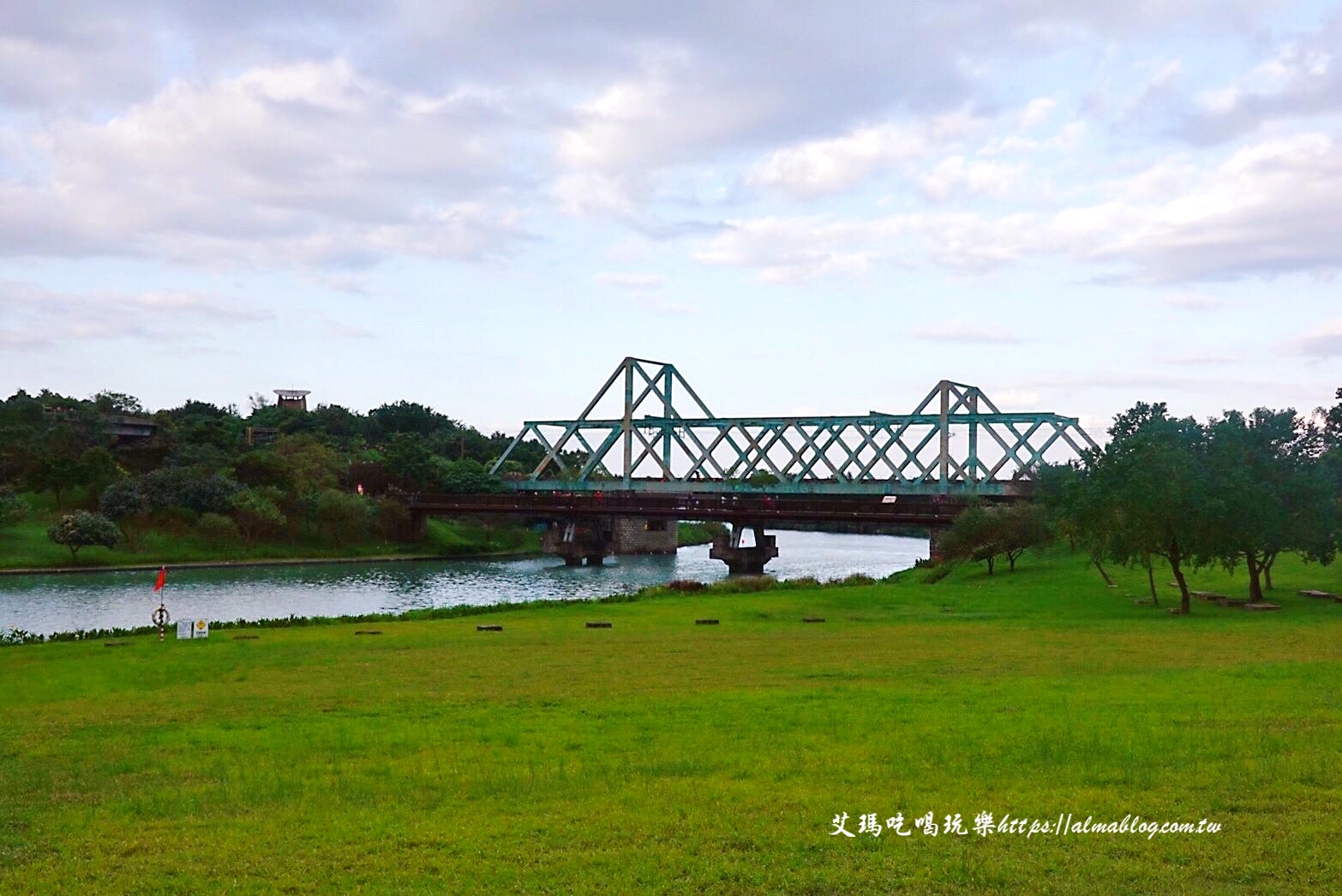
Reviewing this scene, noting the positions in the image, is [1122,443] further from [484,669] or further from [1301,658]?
[484,669]

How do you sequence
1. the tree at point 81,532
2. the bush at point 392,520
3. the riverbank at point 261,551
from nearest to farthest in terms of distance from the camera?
the riverbank at point 261,551 < the tree at point 81,532 < the bush at point 392,520

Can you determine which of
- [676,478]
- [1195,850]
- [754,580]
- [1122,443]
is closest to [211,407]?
[676,478]

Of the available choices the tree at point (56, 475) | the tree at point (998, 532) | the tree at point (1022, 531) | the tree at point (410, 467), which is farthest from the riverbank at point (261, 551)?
the tree at point (1022, 531)

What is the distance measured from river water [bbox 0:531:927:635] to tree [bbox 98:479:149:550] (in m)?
8.28

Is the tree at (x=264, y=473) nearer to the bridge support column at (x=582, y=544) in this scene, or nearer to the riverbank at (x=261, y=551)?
the riverbank at (x=261, y=551)

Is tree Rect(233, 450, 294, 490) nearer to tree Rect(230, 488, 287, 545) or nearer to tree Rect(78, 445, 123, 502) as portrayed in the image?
tree Rect(230, 488, 287, 545)

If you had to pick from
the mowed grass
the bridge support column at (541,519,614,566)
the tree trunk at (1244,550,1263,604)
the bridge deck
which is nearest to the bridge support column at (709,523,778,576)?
the bridge deck

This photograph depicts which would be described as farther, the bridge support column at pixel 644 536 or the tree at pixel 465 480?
the bridge support column at pixel 644 536

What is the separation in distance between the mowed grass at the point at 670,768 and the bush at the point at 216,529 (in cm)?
5910

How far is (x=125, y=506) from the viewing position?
75.8 m

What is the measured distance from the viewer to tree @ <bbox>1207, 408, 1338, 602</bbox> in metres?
32.0

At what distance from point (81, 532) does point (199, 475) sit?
13299 mm

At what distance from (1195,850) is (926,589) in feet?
114

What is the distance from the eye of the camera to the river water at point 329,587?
155ft
